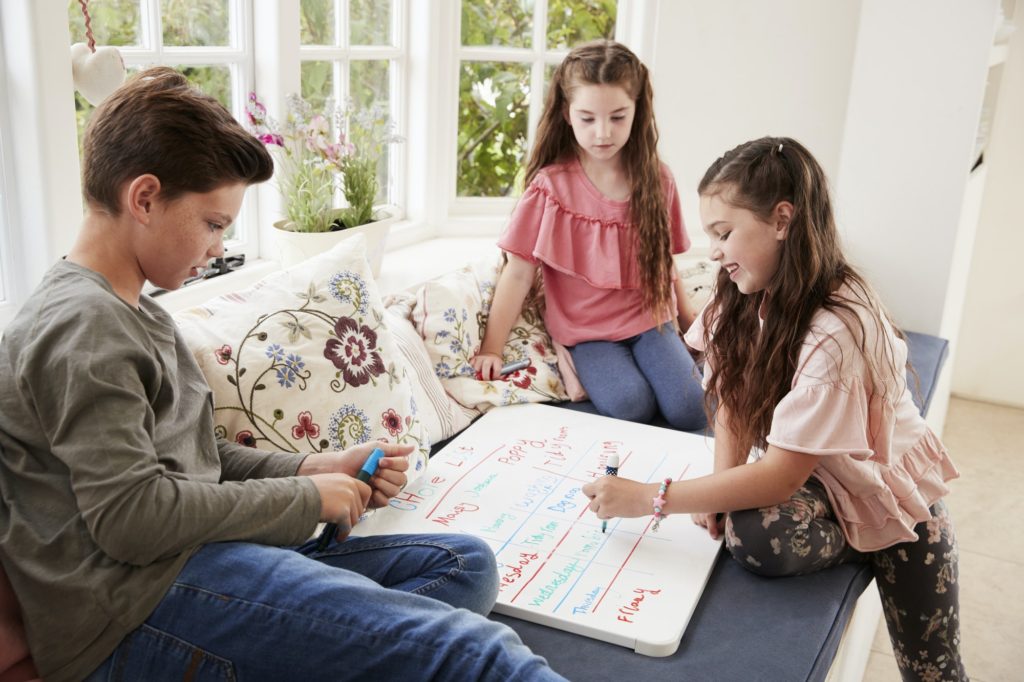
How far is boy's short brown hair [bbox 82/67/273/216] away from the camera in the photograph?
125cm

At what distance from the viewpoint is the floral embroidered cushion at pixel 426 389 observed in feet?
6.94

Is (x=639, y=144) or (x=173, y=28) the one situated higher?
(x=173, y=28)

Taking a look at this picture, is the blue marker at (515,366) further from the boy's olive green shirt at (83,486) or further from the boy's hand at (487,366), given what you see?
the boy's olive green shirt at (83,486)

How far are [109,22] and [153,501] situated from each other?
48.9 inches

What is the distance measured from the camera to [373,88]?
2.92m

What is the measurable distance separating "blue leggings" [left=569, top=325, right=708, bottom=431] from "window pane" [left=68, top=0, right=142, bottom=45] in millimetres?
1165

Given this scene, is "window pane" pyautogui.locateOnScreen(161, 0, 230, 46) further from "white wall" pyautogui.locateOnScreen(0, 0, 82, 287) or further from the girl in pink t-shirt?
the girl in pink t-shirt

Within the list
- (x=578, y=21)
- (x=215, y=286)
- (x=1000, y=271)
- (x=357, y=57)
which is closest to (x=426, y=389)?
(x=215, y=286)

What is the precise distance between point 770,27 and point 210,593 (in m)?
2.52

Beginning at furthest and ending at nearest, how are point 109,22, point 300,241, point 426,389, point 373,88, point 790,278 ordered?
point 373,88, point 300,241, point 426,389, point 109,22, point 790,278

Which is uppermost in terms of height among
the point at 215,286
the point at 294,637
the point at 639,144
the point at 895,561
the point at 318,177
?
the point at 639,144

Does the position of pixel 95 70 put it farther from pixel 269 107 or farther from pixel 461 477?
pixel 461 477

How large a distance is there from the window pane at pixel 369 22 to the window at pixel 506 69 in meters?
0.25

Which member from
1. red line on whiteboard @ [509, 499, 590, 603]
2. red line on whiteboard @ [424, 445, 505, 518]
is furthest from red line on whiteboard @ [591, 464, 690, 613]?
red line on whiteboard @ [424, 445, 505, 518]
